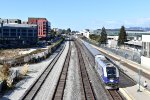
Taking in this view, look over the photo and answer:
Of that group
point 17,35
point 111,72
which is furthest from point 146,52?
point 17,35

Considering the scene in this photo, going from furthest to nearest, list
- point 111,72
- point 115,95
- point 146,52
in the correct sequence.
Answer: point 146,52 < point 111,72 < point 115,95

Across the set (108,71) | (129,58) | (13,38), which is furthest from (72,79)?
(13,38)

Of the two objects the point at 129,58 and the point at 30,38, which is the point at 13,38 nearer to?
the point at 30,38

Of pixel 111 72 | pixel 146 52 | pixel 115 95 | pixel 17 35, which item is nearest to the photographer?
pixel 115 95

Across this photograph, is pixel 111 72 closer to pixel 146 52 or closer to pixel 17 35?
pixel 146 52

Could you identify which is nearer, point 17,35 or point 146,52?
point 146,52

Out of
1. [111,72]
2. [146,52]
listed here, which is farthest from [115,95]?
[146,52]

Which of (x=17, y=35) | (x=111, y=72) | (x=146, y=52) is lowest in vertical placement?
(x=111, y=72)

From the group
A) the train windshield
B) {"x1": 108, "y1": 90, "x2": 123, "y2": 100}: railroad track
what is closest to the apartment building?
the train windshield

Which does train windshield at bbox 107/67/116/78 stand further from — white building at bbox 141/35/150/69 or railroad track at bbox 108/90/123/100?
white building at bbox 141/35/150/69

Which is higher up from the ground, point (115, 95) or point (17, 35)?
point (17, 35)

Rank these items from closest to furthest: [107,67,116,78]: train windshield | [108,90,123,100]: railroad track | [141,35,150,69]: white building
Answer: [108,90,123,100]: railroad track, [107,67,116,78]: train windshield, [141,35,150,69]: white building

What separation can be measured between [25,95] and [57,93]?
3267 mm

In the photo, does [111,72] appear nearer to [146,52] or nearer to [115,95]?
[115,95]
